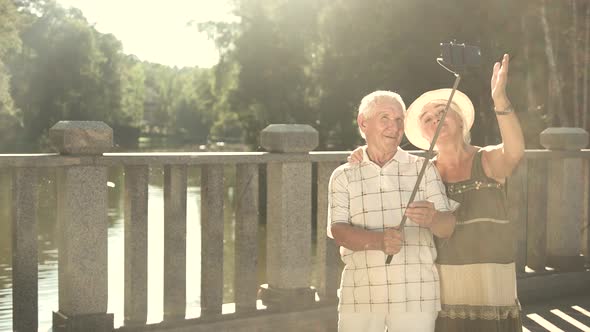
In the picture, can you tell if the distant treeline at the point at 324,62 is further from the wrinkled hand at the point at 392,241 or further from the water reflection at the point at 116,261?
the wrinkled hand at the point at 392,241

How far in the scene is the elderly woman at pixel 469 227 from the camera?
13.6 feet

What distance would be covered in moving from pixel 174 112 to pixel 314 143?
5262 inches

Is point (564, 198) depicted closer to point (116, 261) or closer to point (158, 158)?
point (158, 158)

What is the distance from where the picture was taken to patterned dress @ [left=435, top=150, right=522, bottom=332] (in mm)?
4160

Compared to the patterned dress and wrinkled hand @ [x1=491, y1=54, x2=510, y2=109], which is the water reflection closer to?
the patterned dress

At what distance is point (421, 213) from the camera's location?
364 centimetres

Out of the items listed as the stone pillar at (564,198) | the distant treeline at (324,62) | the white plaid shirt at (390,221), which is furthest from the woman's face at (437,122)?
the distant treeline at (324,62)

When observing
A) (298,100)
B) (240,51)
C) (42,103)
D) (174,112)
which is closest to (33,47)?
(42,103)

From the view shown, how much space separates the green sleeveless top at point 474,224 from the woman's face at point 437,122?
0.48ft

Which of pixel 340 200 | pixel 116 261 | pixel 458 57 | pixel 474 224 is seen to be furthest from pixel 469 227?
pixel 116 261

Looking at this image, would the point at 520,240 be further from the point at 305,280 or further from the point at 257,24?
the point at 257,24

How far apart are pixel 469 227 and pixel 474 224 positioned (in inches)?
1.1

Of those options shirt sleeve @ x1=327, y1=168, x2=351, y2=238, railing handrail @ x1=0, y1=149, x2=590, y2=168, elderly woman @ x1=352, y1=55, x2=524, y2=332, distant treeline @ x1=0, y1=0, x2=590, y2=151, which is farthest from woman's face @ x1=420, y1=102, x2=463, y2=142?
distant treeline @ x1=0, y1=0, x2=590, y2=151

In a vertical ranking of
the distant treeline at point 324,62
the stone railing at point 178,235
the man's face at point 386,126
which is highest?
the distant treeline at point 324,62
